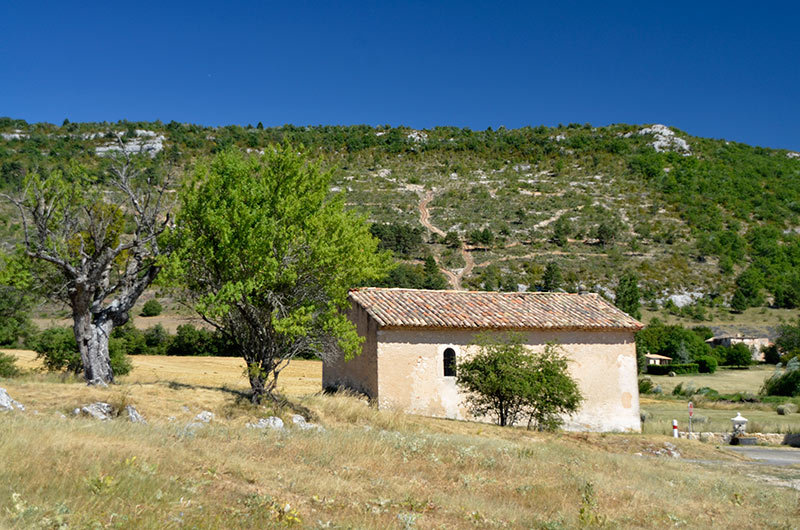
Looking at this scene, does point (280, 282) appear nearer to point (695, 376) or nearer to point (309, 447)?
point (309, 447)

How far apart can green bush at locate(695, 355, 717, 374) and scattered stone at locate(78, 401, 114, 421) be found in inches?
2094

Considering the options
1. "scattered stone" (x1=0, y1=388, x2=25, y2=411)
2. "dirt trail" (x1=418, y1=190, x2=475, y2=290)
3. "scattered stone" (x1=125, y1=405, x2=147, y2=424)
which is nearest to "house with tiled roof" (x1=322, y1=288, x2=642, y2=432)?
"scattered stone" (x1=125, y1=405, x2=147, y2=424)

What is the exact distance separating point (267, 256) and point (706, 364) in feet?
166

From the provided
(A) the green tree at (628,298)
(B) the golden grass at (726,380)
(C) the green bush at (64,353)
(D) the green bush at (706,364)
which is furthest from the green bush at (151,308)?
(D) the green bush at (706,364)

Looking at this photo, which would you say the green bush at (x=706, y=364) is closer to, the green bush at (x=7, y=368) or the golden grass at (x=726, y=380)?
the golden grass at (x=726, y=380)

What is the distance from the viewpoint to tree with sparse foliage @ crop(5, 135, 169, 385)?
16297mm

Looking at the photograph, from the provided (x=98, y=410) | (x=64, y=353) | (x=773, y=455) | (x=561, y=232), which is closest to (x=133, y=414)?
(x=98, y=410)

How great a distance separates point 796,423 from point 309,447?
26.5m

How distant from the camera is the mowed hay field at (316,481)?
5695 millimetres

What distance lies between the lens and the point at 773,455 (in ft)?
65.6

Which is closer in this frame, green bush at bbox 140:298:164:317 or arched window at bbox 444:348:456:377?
arched window at bbox 444:348:456:377

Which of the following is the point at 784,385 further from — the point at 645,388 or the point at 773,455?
the point at 773,455

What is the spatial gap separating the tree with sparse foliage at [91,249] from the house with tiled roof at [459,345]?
7.75 m

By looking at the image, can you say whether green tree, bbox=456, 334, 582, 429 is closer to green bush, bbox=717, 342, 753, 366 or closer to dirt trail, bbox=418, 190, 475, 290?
dirt trail, bbox=418, 190, 475, 290
